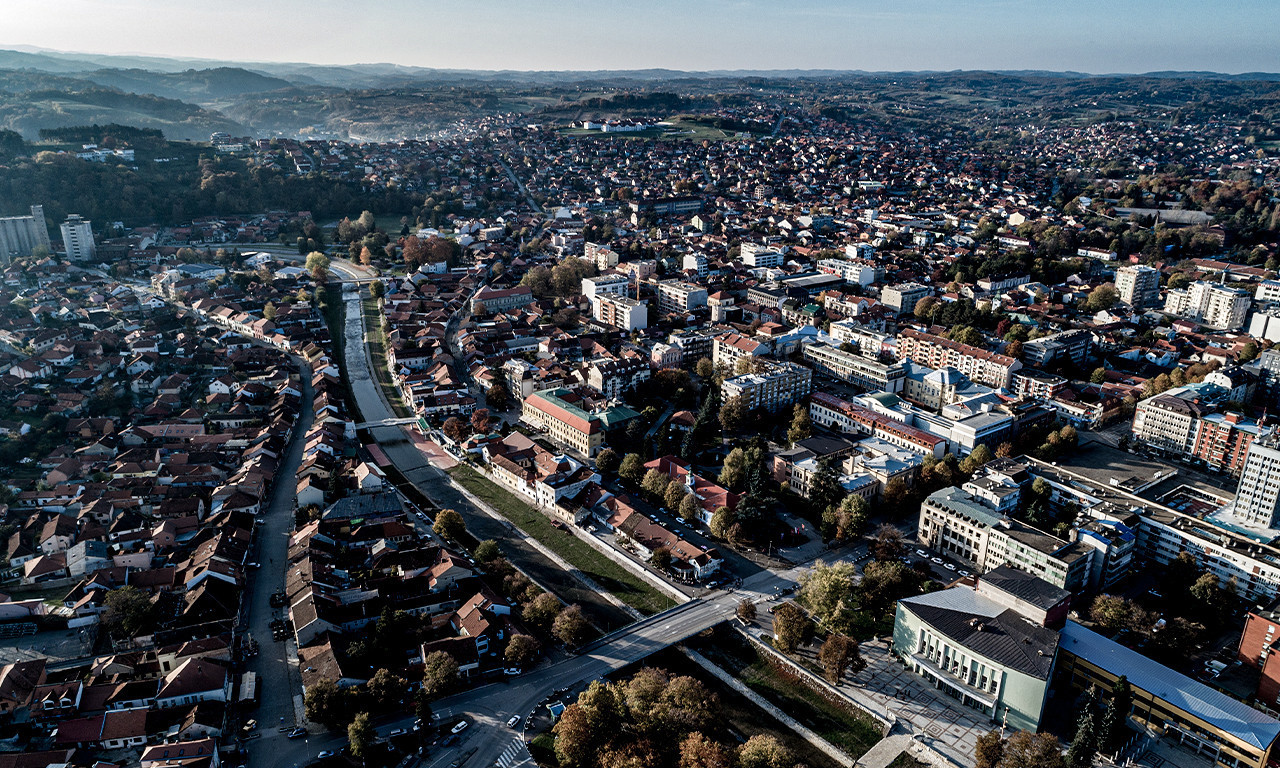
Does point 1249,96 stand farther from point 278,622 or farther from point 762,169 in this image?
point 278,622

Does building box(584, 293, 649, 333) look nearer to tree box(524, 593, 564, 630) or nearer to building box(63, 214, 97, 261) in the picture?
tree box(524, 593, 564, 630)

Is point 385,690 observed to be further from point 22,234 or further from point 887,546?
point 22,234

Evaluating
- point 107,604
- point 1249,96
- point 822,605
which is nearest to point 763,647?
point 822,605

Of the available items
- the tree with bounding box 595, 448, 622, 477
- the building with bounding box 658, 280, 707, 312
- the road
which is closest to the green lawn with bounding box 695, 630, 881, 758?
the road

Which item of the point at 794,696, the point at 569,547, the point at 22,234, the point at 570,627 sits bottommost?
the point at 794,696

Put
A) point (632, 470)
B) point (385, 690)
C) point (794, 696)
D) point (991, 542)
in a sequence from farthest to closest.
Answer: point (632, 470) < point (991, 542) < point (794, 696) < point (385, 690)

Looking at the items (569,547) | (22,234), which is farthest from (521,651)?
(22,234)

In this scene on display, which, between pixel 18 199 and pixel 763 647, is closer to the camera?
pixel 763 647
